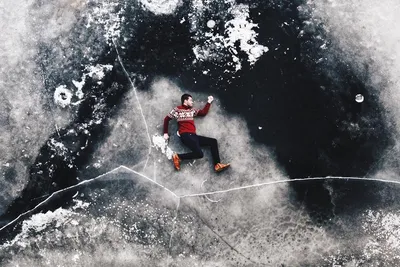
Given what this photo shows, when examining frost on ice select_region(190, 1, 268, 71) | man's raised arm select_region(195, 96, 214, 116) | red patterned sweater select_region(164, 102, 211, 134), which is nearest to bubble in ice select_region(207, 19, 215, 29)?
frost on ice select_region(190, 1, 268, 71)

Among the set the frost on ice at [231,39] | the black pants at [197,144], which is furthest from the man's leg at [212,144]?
the frost on ice at [231,39]

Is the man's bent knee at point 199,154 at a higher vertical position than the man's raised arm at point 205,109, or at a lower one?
lower

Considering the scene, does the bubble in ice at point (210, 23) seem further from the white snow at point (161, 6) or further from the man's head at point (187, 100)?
the man's head at point (187, 100)

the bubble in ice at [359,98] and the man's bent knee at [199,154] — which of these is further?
the bubble in ice at [359,98]

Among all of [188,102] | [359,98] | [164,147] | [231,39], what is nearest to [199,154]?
[164,147]

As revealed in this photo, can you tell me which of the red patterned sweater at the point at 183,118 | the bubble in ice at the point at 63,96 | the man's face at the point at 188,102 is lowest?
the bubble in ice at the point at 63,96

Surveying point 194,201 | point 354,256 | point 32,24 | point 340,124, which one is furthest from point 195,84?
point 354,256

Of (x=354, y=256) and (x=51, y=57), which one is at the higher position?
(x=51, y=57)

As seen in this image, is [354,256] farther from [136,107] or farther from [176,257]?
[136,107]

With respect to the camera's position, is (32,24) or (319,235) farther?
(32,24)
